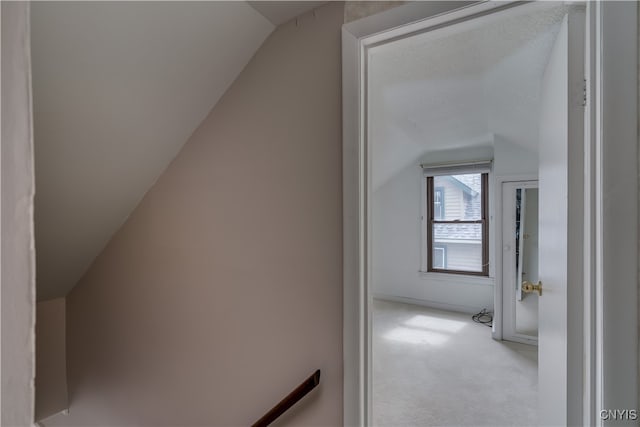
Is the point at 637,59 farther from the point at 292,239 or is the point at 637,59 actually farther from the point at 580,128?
the point at 292,239

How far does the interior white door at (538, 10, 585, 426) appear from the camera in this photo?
957 mm

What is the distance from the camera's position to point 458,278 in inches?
191

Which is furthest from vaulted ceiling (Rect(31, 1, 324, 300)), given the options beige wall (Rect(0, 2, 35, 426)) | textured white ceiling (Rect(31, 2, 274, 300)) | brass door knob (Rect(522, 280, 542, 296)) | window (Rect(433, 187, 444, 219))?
window (Rect(433, 187, 444, 219))

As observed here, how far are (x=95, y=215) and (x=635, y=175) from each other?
2.49 meters

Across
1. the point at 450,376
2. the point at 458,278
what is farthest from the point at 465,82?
the point at 458,278

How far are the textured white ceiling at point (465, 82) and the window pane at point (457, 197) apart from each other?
2.33 ft

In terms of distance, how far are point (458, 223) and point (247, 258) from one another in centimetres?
418

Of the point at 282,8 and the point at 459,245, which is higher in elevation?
the point at 282,8

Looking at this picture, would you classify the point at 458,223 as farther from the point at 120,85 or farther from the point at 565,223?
the point at 120,85

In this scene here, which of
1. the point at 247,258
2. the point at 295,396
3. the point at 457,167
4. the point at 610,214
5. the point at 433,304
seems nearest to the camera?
the point at 610,214

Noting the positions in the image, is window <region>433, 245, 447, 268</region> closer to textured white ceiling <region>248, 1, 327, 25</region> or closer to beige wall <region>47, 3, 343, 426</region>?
beige wall <region>47, 3, 343, 426</region>

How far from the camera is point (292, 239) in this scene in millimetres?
1383

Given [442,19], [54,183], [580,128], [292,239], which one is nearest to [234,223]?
[292,239]

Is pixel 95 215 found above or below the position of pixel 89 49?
below
